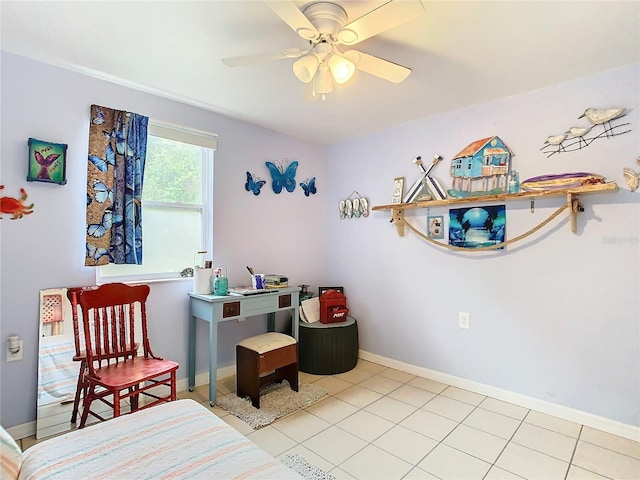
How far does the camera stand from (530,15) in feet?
5.57

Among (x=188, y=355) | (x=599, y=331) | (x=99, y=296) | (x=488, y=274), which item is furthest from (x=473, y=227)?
(x=99, y=296)

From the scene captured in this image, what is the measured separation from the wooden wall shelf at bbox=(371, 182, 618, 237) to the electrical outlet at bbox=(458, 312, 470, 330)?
0.87m

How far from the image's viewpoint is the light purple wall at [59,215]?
2107 mm

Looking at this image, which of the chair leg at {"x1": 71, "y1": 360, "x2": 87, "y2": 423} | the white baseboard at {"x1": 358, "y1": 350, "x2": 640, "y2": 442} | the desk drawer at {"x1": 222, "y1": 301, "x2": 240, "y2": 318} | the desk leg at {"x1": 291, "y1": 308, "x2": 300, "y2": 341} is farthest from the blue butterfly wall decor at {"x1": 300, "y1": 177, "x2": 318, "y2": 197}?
the chair leg at {"x1": 71, "y1": 360, "x2": 87, "y2": 423}

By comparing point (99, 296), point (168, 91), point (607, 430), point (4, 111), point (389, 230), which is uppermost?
point (168, 91)

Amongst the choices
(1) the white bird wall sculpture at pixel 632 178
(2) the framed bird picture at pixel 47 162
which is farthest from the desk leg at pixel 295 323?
(1) the white bird wall sculpture at pixel 632 178

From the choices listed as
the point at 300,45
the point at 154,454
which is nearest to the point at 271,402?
the point at 154,454

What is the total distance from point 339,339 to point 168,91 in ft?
8.08

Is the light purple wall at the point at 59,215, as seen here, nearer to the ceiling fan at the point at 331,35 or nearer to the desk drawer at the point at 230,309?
the desk drawer at the point at 230,309

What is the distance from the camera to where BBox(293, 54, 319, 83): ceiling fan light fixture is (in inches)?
69.1

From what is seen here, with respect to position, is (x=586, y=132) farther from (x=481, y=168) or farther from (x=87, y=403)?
(x=87, y=403)

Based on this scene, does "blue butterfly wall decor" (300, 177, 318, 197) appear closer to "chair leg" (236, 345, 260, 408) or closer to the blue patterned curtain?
the blue patterned curtain

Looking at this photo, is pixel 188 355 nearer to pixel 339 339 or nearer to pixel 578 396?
pixel 339 339

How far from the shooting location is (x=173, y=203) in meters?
2.83
